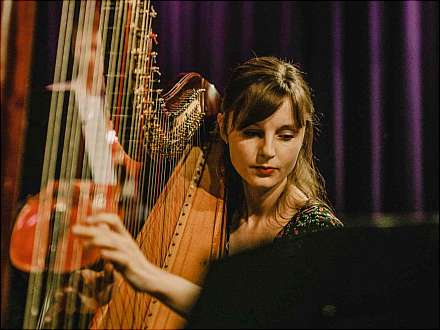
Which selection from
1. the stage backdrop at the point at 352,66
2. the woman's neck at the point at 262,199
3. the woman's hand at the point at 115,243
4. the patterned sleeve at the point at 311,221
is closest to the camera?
the woman's hand at the point at 115,243

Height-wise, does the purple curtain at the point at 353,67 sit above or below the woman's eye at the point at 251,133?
above

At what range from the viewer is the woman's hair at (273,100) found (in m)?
1.45

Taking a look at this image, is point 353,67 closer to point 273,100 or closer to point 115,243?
point 273,100

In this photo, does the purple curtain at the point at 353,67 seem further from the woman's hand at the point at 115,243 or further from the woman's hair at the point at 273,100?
the woman's hand at the point at 115,243

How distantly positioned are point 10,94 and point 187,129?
3.73 ft

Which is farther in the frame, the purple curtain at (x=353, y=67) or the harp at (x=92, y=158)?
the purple curtain at (x=353, y=67)

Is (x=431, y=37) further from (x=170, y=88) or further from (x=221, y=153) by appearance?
(x=170, y=88)

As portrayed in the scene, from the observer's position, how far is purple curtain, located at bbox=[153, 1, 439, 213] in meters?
2.99

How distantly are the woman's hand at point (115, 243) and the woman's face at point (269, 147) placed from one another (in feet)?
2.34

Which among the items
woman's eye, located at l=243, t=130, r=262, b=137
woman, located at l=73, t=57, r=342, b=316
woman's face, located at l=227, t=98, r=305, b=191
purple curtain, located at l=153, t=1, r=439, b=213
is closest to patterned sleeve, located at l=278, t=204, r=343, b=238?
woman, located at l=73, t=57, r=342, b=316

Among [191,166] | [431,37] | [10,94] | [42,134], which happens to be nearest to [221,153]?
[191,166]

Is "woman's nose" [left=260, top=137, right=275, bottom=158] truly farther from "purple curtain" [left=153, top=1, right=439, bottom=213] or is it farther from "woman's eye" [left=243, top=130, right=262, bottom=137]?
"purple curtain" [left=153, top=1, right=439, bottom=213]

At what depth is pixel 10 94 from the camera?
0.66 metres

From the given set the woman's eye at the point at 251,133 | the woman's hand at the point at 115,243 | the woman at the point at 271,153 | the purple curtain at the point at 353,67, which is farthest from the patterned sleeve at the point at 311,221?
the purple curtain at the point at 353,67
